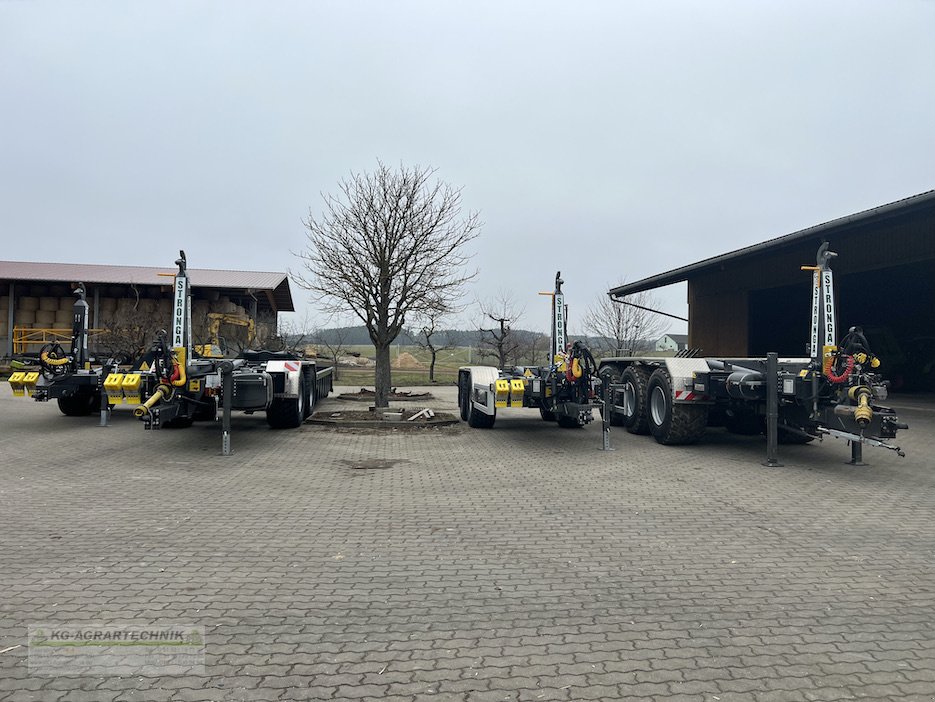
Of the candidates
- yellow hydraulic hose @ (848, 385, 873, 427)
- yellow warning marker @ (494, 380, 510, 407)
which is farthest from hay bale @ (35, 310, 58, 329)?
yellow hydraulic hose @ (848, 385, 873, 427)

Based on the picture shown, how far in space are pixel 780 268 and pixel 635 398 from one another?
1165 cm

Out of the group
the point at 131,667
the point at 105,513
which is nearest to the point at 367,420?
the point at 105,513

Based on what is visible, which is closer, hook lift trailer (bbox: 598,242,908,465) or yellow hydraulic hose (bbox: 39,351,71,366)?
hook lift trailer (bbox: 598,242,908,465)

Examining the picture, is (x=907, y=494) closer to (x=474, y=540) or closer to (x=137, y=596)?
(x=474, y=540)

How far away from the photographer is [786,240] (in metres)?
18.5

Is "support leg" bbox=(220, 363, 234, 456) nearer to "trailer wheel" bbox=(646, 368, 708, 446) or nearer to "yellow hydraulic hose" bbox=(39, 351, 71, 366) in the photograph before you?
"yellow hydraulic hose" bbox=(39, 351, 71, 366)

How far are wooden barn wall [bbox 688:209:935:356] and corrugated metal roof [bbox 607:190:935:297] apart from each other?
0.33 meters

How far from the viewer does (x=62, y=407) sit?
14609 mm

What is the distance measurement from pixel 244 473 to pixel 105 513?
7.57 ft

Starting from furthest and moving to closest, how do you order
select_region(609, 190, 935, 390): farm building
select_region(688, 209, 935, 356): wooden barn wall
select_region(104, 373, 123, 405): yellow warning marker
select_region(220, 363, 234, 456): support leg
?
select_region(609, 190, 935, 390): farm building, select_region(688, 209, 935, 356): wooden barn wall, select_region(104, 373, 123, 405): yellow warning marker, select_region(220, 363, 234, 456): support leg

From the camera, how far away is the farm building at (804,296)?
727 inches

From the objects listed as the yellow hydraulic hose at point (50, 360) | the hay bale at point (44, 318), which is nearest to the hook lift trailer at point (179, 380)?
the yellow hydraulic hose at point (50, 360)

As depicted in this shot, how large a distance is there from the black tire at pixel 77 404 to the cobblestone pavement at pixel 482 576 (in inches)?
224

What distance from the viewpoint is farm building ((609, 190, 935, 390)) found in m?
18.5
